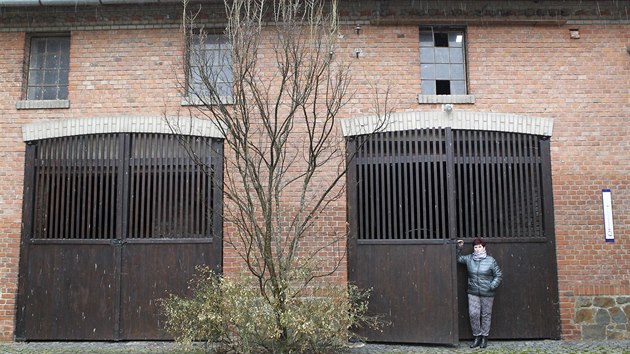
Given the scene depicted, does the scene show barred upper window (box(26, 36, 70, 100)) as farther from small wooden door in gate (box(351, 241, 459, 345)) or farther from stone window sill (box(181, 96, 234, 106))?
small wooden door in gate (box(351, 241, 459, 345))

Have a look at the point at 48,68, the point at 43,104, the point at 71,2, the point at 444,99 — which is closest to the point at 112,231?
the point at 43,104

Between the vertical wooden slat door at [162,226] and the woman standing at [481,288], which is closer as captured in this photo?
the woman standing at [481,288]

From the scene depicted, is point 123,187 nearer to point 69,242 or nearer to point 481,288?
point 69,242

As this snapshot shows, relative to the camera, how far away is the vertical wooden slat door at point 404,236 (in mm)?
9055

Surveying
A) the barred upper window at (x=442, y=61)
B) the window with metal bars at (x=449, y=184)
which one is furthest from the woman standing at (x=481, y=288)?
the barred upper window at (x=442, y=61)

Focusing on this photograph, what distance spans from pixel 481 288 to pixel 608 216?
2.49 meters

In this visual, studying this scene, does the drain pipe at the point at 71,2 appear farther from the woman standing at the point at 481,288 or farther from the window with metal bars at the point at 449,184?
the woman standing at the point at 481,288

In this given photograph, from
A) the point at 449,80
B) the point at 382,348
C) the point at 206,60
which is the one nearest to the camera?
the point at 206,60

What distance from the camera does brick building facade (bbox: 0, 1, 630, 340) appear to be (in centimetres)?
934

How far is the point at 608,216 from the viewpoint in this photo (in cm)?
930

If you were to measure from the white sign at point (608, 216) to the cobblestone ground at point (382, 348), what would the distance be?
1.65 m

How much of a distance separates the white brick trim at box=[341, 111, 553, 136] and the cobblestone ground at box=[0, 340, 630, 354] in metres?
3.38

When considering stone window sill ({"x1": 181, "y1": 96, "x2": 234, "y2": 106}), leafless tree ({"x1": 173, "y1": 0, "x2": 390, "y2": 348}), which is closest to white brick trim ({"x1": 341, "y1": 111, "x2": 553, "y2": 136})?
leafless tree ({"x1": 173, "y1": 0, "x2": 390, "y2": 348})

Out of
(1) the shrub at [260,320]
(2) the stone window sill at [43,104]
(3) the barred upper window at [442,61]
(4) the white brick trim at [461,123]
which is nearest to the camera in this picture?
(1) the shrub at [260,320]
